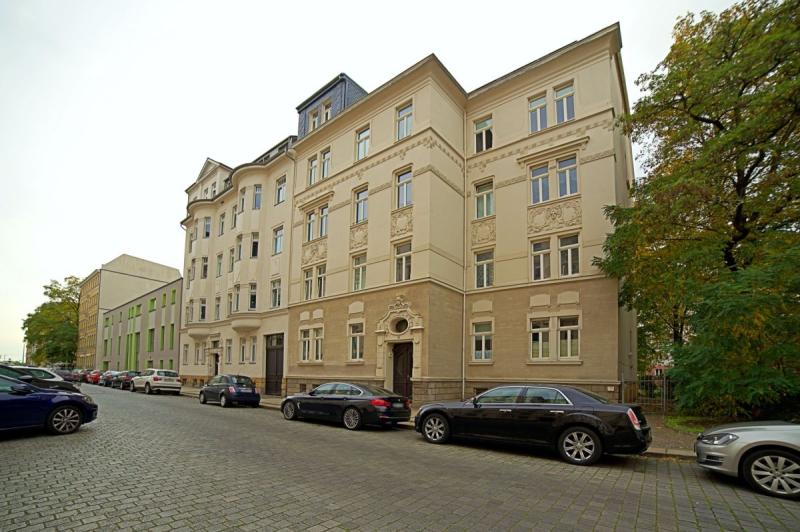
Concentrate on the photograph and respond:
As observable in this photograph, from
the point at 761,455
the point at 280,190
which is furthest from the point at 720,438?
the point at 280,190

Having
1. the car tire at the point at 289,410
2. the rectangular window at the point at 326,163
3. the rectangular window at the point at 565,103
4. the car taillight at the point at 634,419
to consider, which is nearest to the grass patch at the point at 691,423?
the car taillight at the point at 634,419

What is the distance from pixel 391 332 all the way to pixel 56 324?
73077mm

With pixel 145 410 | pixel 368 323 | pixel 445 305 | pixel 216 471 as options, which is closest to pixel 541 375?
pixel 445 305

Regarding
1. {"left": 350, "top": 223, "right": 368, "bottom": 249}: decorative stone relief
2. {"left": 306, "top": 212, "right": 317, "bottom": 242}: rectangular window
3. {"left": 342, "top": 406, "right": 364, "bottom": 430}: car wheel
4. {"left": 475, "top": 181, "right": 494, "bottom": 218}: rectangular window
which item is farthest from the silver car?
{"left": 306, "top": 212, "right": 317, "bottom": 242}: rectangular window

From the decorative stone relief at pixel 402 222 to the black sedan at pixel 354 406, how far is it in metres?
7.96

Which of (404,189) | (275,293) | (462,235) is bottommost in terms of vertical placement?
(275,293)

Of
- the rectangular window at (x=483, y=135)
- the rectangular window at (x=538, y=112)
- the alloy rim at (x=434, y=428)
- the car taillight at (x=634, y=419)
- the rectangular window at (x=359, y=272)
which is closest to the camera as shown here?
the car taillight at (x=634, y=419)

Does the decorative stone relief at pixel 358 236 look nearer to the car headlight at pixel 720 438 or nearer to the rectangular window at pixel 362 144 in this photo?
the rectangular window at pixel 362 144

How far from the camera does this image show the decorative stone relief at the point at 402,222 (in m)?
19.5

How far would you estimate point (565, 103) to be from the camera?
61.7 feet

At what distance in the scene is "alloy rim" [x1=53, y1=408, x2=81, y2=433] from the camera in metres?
10.0

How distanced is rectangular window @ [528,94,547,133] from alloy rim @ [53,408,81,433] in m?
18.5

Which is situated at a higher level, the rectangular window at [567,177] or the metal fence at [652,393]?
the rectangular window at [567,177]

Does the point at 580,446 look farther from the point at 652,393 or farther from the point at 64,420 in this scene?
the point at 64,420
